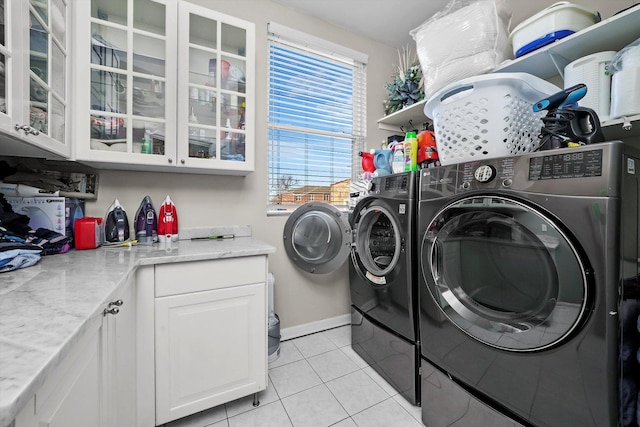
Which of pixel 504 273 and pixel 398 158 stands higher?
pixel 398 158

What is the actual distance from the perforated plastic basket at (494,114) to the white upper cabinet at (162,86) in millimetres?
1195

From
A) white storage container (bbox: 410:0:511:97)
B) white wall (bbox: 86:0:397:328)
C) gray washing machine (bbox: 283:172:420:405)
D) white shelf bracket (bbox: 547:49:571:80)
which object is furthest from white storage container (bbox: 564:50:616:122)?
white wall (bbox: 86:0:397:328)

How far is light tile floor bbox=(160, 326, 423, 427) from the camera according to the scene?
1.31 m

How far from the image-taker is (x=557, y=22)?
118 cm

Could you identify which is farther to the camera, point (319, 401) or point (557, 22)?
point (319, 401)

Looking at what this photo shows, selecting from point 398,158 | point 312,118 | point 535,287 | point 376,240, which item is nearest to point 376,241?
point 376,240

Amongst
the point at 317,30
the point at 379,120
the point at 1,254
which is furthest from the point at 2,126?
the point at 379,120

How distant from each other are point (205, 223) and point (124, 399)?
3.43 feet

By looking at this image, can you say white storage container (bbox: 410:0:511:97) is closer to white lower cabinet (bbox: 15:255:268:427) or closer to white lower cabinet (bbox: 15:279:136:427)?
white lower cabinet (bbox: 15:255:268:427)

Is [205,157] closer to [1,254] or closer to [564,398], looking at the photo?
[1,254]

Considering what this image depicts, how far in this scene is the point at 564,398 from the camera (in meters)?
0.81

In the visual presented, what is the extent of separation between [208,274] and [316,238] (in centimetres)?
101

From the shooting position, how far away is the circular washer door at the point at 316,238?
1988 millimetres

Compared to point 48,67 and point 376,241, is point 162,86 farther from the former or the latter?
point 376,241
